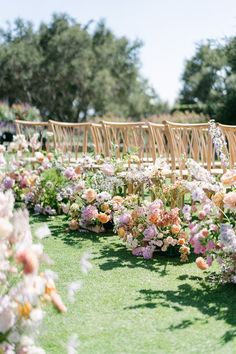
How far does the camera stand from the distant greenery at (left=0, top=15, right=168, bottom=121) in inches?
1259

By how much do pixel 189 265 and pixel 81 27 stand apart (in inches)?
1222

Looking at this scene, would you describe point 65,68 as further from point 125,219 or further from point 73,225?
point 125,219

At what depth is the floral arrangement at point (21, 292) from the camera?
1625 mm

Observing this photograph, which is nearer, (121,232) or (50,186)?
(121,232)

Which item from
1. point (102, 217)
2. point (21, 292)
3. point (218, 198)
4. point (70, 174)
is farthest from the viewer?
point (70, 174)

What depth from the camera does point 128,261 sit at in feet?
13.1

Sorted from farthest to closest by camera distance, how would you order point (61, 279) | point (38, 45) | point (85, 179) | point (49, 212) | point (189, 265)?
1. point (38, 45)
2. point (49, 212)
3. point (85, 179)
4. point (189, 265)
5. point (61, 279)

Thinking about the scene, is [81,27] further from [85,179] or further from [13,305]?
[13,305]

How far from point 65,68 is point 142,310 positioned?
29991mm

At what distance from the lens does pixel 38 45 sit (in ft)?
108

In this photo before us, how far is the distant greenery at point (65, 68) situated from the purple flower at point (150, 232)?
2825 cm

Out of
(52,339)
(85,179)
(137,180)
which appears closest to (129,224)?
(137,180)

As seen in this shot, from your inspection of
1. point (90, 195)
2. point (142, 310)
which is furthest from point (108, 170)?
point (142, 310)

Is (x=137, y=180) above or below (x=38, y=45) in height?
below
